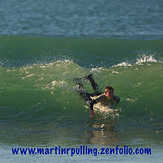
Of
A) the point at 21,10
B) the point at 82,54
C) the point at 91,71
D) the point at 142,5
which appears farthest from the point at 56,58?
the point at 142,5

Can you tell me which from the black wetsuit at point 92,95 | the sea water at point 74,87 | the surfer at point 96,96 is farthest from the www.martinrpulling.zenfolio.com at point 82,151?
the black wetsuit at point 92,95

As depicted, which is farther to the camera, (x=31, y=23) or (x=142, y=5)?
(x=142, y=5)

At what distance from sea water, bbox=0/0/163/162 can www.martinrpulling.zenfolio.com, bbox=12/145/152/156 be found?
0.19 m

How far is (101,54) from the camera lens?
24.3 m

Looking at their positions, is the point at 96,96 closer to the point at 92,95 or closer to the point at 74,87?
the point at 92,95

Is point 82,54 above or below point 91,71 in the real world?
above

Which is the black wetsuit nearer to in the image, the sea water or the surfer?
the surfer

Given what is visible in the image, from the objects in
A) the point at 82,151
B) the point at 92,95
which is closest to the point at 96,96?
the point at 92,95

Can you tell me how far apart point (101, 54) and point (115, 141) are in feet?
37.9

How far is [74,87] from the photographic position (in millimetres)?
17188

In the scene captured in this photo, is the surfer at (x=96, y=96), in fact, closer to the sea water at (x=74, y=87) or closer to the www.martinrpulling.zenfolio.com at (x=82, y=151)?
the sea water at (x=74, y=87)

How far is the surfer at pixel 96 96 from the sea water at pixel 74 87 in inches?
10.1

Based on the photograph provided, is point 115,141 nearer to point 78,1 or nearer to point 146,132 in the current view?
point 146,132

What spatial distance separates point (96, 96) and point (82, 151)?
3.64m
